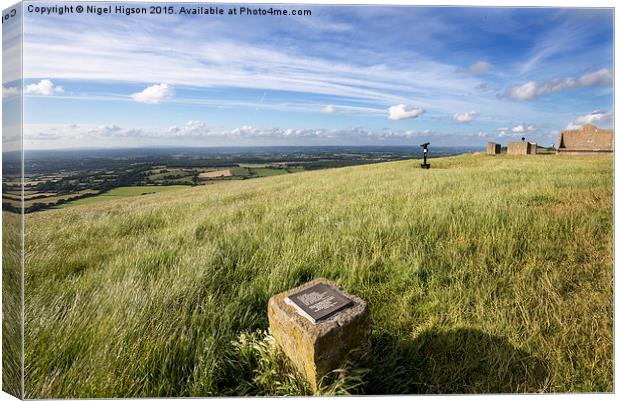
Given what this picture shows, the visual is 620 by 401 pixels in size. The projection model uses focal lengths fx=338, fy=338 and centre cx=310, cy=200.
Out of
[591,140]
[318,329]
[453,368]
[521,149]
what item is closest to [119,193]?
[318,329]

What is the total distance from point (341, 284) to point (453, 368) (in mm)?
1168

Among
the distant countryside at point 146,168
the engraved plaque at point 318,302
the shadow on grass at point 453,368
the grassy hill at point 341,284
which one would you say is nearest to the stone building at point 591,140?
the grassy hill at point 341,284

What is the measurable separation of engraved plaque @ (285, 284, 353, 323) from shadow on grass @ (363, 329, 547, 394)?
489mm

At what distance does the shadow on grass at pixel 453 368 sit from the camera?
2.54 meters

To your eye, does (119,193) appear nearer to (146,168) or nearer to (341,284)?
(146,168)

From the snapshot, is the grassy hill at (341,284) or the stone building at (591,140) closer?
the grassy hill at (341,284)

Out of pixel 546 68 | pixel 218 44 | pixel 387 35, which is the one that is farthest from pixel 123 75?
pixel 546 68

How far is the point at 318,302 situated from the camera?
95.6 inches

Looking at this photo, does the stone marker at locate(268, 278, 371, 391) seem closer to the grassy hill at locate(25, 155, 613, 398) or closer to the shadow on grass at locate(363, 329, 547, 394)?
the grassy hill at locate(25, 155, 613, 398)

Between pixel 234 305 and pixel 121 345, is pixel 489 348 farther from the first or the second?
pixel 121 345

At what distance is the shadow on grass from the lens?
2537 mm

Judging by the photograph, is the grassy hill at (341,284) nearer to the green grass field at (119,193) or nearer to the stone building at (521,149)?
the green grass field at (119,193)

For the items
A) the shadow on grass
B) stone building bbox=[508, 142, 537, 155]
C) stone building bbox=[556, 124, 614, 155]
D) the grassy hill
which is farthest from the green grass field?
stone building bbox=[508, 142, 537, 155]

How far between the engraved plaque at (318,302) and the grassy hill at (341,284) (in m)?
0.37
